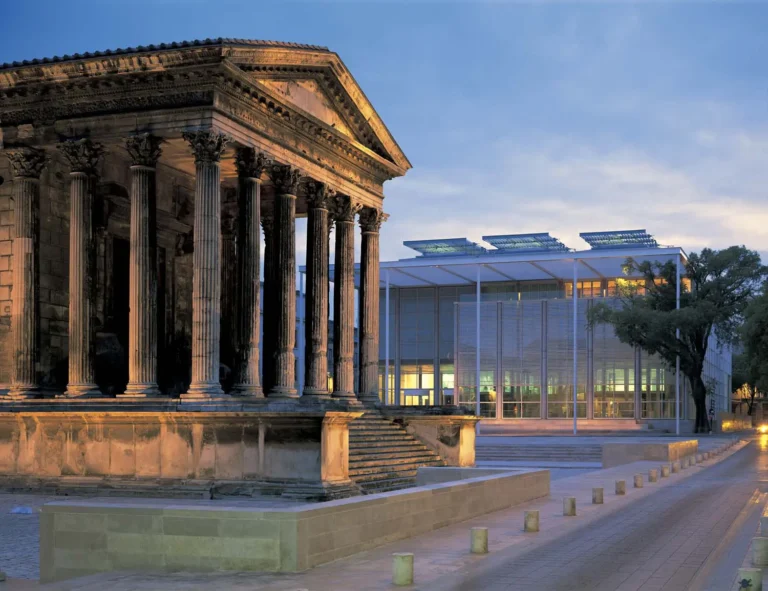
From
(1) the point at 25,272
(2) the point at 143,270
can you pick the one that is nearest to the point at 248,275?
(2) the point at 143,270

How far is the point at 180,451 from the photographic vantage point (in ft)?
81.1

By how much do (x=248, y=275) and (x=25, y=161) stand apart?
6759 millimetres

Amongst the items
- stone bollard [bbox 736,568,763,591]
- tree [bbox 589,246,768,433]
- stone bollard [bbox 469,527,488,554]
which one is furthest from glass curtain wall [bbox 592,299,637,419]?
stone bollard [bbox 736,568,763,591]

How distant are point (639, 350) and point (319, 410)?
59.3m

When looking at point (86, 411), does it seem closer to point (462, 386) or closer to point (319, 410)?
point (319, 410)

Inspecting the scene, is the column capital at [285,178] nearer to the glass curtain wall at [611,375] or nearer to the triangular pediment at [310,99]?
the triangular pediment at [310,99]

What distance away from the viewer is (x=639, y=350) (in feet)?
258

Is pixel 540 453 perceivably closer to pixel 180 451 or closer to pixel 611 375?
pixel 611 375

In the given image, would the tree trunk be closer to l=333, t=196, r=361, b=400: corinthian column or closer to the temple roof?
l=333, t=196, r=361, b=400: corinthian column

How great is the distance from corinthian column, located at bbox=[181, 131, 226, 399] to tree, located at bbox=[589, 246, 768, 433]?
50.1 metres

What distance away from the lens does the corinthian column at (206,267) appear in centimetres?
2608

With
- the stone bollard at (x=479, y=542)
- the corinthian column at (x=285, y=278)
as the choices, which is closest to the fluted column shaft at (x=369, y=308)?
the corinthian column at (x=285, y=278)

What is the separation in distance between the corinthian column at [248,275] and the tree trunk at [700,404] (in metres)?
52.4

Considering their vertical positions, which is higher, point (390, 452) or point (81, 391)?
point (81, 391)
